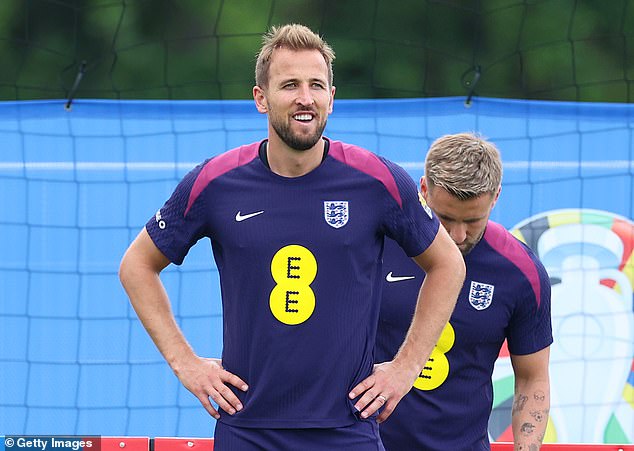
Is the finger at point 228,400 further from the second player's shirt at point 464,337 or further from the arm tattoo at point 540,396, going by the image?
the arm tattoo at point 540,396

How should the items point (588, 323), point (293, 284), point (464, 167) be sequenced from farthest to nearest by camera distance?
point (588, 323)
point (464, 167)
point (293, 284)

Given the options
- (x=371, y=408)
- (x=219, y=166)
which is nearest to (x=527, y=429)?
(x=371, y=408)

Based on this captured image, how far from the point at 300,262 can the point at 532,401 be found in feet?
3.50

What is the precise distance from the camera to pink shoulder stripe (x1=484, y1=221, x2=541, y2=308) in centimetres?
390

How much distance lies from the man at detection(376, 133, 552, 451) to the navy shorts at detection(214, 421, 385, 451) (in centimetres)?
54

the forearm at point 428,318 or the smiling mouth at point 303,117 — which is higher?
the smiling mouth at point 303,117

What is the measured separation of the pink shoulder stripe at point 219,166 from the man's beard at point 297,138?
0.48 feet

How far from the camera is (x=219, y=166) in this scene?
3473mm

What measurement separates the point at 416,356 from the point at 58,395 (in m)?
2.24

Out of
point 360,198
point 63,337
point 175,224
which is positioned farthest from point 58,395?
point 360,198

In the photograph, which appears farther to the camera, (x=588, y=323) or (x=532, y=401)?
(x=588, y=323)

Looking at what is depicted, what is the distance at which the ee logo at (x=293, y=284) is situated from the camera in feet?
10.9

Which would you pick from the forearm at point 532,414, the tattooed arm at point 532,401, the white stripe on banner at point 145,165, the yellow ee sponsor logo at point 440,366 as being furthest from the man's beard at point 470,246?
the white stripe on banner at point 145,165

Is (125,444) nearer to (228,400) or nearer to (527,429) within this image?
(228,400)
